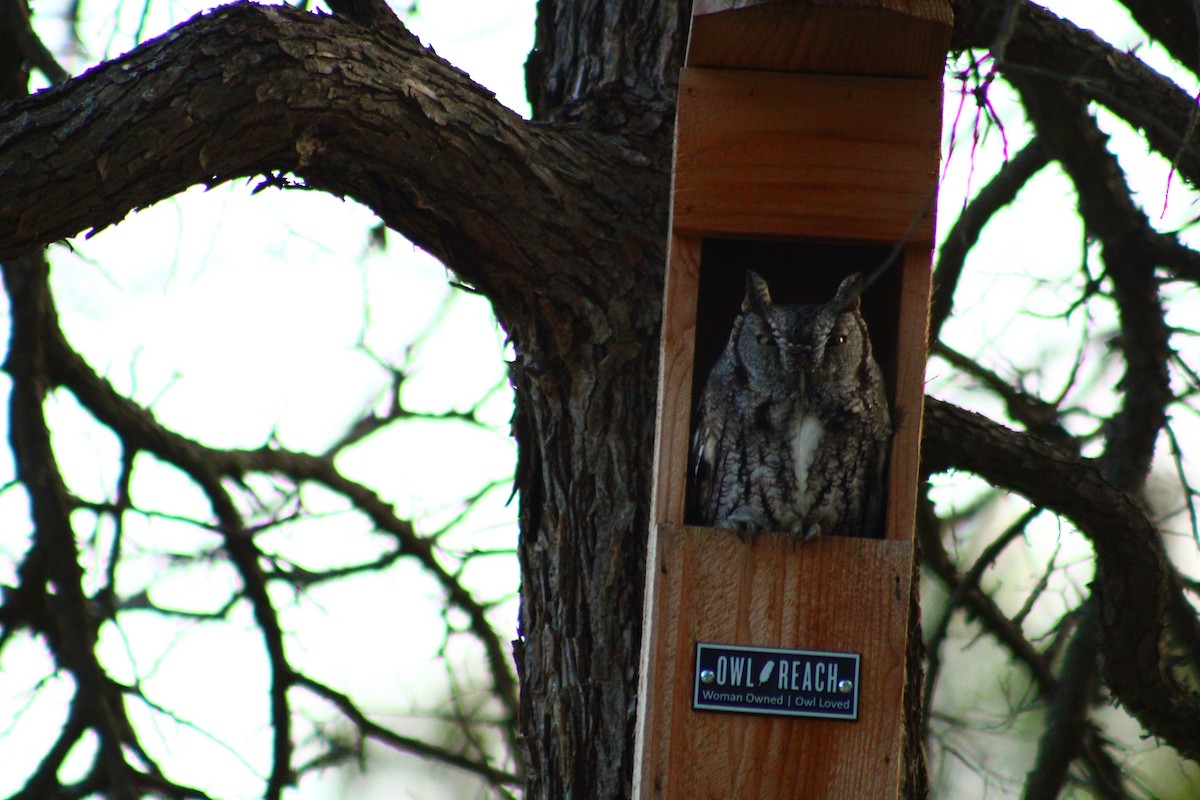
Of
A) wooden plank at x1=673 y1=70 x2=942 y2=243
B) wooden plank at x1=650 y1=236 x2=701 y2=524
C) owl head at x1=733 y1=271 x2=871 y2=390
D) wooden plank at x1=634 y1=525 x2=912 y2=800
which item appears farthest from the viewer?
owl head at x1=733 y1=271 x2=871 y2=390

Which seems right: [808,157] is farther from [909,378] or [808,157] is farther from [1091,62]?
[1091,62]

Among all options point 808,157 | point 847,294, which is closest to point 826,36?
point 808,157

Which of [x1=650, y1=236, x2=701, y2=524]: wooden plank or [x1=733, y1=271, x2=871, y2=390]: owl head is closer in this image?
[x1=650, y1=236, x2=701, y2=524]: wooden plank

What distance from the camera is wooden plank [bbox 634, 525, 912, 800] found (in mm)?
2299

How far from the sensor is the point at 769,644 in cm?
236

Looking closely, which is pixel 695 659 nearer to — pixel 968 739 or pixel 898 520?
pixel 898 520

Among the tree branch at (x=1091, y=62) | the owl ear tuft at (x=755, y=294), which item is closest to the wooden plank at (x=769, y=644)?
the owl ear tuft at (x=755, y=294)

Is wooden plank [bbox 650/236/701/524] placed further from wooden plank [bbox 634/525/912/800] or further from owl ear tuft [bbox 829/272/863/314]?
owl ear tuft [bbox 829/272/863/314]

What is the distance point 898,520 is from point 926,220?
1.82ft

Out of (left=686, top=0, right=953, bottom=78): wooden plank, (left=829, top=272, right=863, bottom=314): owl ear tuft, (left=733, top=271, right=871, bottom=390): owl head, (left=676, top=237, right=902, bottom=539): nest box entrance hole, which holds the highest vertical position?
(left=686, top=0, right=953, bottom=78): wooden plank

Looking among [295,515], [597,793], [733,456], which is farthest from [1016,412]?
[295,515]

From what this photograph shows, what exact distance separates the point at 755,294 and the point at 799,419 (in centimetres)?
27

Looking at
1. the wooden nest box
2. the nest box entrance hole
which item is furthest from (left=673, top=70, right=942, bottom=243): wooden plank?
the nest box entrance hole

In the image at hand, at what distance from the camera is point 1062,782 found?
373 centimetres
